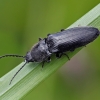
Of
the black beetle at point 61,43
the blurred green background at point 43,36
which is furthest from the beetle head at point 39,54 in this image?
the blurred green background at point 43,36

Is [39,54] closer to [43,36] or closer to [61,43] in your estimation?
[61,43]

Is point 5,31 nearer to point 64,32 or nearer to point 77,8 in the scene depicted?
point 77,8

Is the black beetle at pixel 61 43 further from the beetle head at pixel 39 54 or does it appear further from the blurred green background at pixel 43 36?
the blurred green background at pixel 43 36

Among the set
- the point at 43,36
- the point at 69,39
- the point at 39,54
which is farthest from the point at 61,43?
the point at 43,36

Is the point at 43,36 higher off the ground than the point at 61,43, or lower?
lower

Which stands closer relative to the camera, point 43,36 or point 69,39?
point 69,39

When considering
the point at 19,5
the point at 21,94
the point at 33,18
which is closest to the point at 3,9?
the point at 19,5
